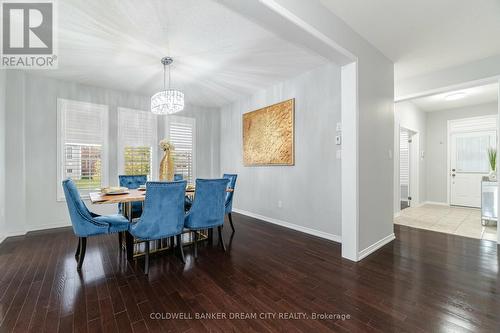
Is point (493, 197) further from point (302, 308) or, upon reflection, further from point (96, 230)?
point (96, 230)

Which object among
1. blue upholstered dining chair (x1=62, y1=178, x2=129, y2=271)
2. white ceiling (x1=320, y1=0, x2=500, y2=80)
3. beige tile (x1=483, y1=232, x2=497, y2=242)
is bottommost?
beige tile (x1=483, y1=232, x2=497, y2=242)

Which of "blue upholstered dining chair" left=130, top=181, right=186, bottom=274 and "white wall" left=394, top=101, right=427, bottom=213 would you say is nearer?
"blue upholstered dining chair" left=130, top=181, right=186, bottom=274

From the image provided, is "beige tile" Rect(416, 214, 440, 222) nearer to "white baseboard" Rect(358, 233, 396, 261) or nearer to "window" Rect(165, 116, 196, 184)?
"white baseboard" Rect(358, 233, 396, 261)

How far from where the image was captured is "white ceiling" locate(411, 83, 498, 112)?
4646 mm

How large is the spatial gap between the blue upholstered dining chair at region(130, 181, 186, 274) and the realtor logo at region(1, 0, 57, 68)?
217 cm

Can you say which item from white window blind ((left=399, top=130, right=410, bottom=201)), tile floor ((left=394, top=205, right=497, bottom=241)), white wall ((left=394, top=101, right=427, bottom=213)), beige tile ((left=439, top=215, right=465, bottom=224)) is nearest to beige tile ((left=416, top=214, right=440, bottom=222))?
tile floor ((left=394, top=205, right=497, bottom=241))

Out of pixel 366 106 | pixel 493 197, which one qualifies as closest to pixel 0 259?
pixel 366 106

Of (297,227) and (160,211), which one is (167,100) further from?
(297,227)

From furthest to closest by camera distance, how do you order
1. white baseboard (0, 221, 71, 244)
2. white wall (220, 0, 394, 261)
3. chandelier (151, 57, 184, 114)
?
white baseboard (0, 221, 71, 244) → chandelier (151, 57, 184, 114) → white wall (220, 0, 394, 261)

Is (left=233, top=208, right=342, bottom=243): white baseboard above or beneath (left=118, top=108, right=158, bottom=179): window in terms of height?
beneath

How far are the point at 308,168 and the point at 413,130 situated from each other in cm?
392

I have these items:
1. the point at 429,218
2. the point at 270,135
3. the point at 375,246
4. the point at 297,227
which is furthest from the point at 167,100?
the point at 429,218

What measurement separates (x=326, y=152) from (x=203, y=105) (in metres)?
3.61

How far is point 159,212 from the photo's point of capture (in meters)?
2.40
